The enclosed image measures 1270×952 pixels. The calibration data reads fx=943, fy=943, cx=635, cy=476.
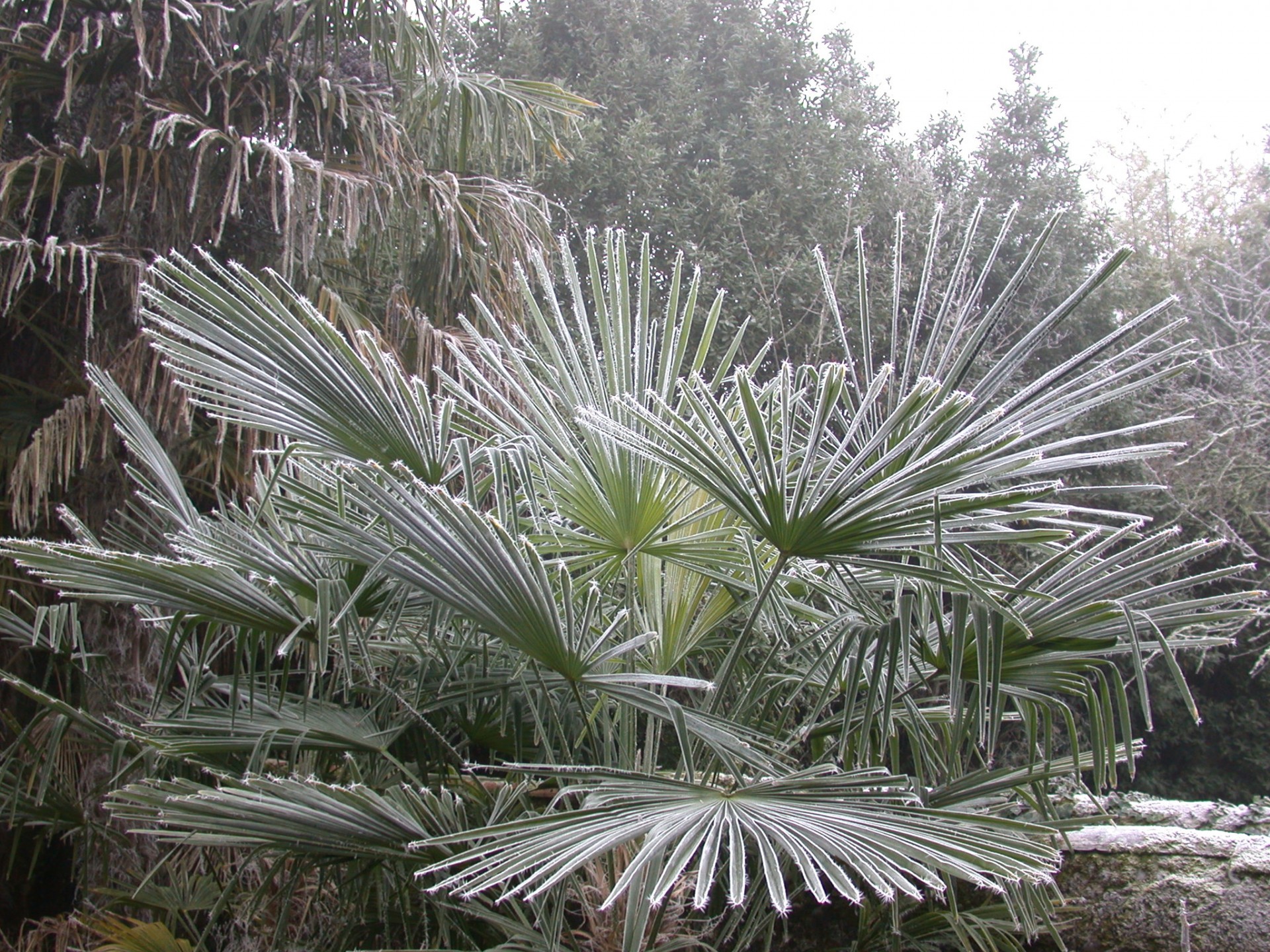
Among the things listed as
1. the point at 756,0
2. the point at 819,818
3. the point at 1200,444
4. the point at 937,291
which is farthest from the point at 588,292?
the point at 819,818

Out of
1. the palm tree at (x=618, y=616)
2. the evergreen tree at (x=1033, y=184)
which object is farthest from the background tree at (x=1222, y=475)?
the palm tree at (x=618, y=616)

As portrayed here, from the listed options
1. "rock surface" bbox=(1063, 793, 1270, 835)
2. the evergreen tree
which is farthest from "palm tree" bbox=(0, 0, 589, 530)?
the evergreen tree

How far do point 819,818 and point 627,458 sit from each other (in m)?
0.66

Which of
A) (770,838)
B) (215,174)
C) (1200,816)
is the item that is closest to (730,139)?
(215,174)

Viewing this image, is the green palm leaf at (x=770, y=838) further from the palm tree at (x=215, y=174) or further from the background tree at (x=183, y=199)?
the palm tree at (x=215, y=174)

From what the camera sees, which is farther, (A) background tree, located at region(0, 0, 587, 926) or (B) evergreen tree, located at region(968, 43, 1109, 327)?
(B) evergreen tree, located at region(968, 43, 1109, 327)

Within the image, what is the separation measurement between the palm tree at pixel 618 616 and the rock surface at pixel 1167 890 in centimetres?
106

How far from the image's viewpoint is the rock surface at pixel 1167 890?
263 centimetres

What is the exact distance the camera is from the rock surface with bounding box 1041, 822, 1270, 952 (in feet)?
8.63

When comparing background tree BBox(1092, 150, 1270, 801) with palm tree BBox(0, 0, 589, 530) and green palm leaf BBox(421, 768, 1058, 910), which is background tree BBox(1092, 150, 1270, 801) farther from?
green palm leaf BBox(421, 768, 1058, 910)

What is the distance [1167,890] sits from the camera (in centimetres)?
274

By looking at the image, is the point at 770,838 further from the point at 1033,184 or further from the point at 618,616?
the point at 1033,184

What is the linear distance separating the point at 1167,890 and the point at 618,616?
7.29 feet

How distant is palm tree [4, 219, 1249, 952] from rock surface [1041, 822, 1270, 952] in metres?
1.06
